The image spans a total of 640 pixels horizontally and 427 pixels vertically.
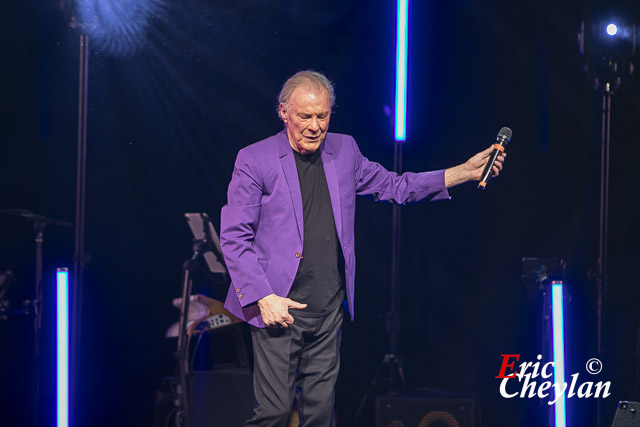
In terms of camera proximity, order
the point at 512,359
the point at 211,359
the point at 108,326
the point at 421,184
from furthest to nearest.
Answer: the point at 108,326 < the point at 512,359 < the point at 211,359 < the point at 421,184

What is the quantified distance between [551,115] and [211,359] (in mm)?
2675

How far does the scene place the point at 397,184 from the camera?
127 inches

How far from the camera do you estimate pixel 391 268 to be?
189 inches

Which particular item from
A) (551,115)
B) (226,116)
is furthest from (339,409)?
(551,115)

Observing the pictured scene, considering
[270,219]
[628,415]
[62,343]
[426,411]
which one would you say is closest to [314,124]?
[270,219]

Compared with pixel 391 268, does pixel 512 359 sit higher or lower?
lower

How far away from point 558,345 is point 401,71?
1.92m

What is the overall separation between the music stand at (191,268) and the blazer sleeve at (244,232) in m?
1.12

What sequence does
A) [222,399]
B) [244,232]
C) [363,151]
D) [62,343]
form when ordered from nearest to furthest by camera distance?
[244,232] → [62,343] → [222,399] → [363,151]

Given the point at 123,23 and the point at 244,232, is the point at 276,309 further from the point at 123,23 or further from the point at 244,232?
the point at 123,23

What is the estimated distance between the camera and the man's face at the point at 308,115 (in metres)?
2.93

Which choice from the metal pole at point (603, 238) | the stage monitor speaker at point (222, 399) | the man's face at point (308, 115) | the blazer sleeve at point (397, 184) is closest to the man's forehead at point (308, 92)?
the man's face at point (308, 115)

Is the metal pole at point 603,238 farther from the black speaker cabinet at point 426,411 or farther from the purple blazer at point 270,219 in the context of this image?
the purple blazer at point 270,219

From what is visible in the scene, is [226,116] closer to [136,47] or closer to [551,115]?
[136,47]
